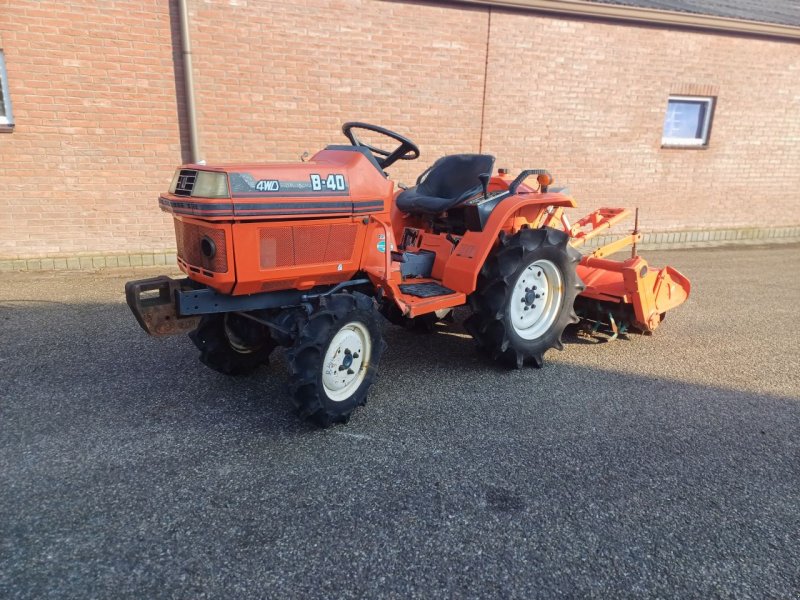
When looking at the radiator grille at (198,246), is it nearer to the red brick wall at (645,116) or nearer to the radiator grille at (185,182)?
the radiator grille at (185,182)

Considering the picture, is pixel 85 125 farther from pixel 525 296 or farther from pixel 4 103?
pixel 525 296

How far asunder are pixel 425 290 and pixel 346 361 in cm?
88

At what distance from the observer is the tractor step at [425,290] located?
356cm

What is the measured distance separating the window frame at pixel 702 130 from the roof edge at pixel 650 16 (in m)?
→ 1.01

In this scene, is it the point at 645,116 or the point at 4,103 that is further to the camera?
the point at 645,116

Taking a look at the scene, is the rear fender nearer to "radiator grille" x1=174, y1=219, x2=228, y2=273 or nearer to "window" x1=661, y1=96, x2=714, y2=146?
"radiator grille" x1=174, y1=219, x2=228, y2=273

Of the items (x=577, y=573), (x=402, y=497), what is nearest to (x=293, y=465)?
(x=402, y=497)

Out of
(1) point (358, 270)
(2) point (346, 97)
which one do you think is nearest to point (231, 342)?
(1) point (358, 270)

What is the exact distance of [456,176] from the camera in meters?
4.22

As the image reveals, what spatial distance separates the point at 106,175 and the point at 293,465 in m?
5.31

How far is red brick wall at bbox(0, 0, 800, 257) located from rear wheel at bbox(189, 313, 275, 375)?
4.03m

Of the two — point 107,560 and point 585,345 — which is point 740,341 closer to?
point 585,345

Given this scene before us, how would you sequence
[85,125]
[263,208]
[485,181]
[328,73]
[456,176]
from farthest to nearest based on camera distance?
[328,73] < [85,125] < [456,176] < [485,181] < [263,208]

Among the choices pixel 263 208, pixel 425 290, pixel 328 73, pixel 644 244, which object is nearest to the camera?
pixel 263 208
